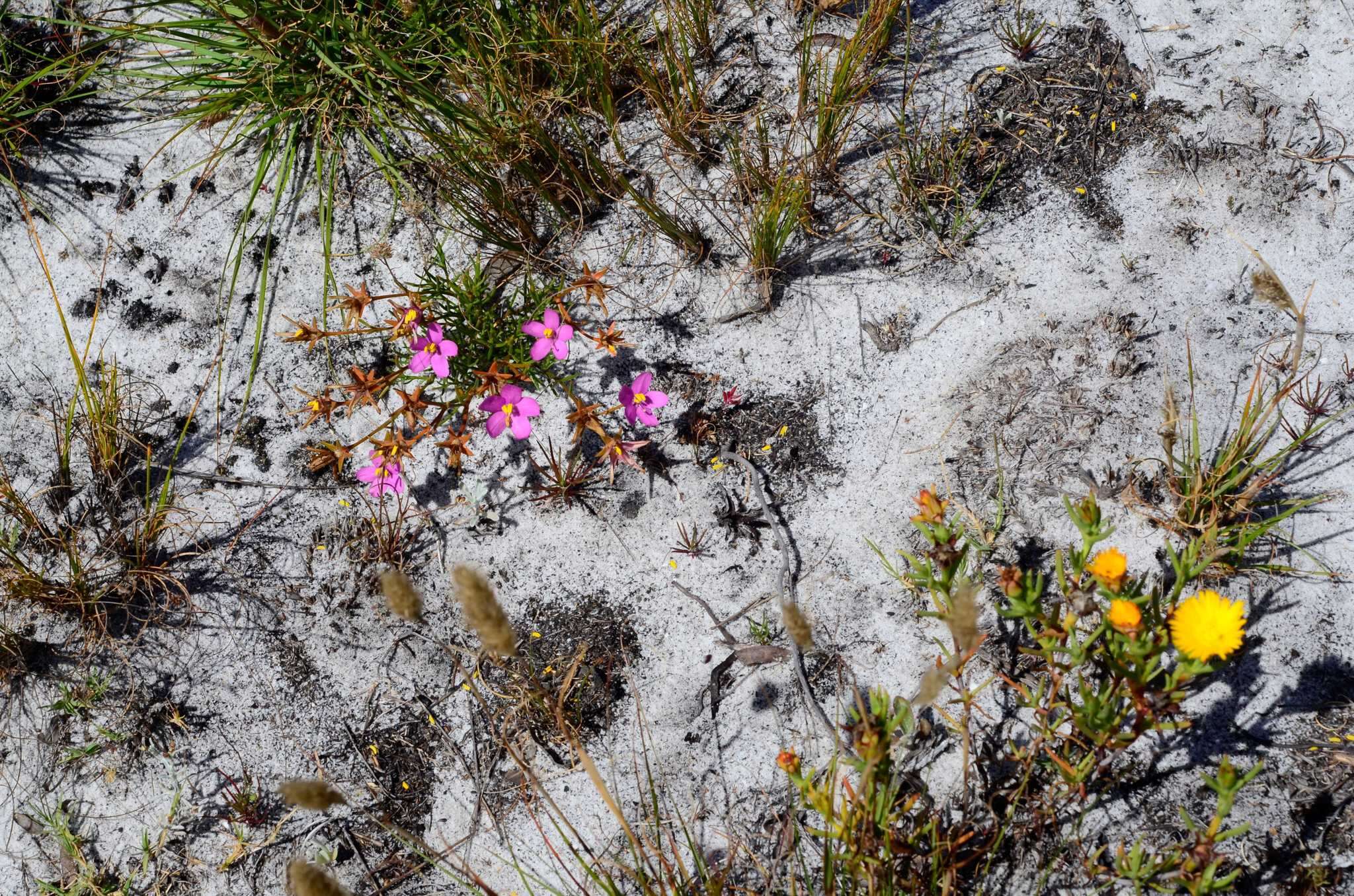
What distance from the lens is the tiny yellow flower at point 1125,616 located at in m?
1.60

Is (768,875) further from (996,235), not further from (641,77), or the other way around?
(641,77)

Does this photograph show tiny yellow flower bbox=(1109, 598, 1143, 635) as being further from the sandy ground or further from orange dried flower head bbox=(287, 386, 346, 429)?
orange dried flower head bbox=(287, 386, 346, 429)

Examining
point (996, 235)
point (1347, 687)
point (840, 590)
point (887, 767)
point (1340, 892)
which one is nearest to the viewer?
point (887, 767)

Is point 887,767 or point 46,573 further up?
point 46,573

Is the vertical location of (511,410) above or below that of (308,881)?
above

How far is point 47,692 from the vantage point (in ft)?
7.61

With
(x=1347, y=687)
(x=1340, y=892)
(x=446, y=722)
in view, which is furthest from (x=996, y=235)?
(x=446, y=722)

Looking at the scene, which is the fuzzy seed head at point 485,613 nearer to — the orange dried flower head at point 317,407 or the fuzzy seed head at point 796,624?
the fuzzy seed head at point 796,624

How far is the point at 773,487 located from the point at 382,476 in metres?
0.94

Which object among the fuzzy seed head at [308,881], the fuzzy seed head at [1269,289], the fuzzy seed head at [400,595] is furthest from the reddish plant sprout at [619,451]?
the fuzzy seed head at [1269,289]

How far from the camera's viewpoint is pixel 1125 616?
5.27 feet

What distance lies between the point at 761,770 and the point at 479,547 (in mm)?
874

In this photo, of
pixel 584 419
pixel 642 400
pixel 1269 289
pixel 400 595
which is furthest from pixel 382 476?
pixel 1269 289

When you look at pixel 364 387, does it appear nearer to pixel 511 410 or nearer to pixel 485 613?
pixel 511 410
